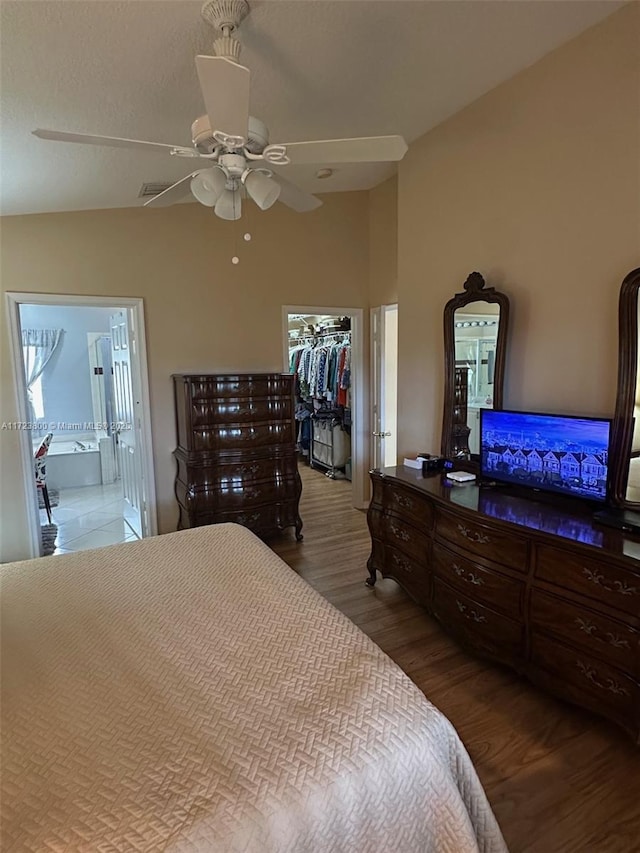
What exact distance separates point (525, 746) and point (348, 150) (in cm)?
254

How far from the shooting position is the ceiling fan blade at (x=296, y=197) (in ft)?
6.76

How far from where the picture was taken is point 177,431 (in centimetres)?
411

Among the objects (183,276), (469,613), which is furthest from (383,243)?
(469,613)

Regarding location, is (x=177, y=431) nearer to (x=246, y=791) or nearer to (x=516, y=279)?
(x=516, y=279)

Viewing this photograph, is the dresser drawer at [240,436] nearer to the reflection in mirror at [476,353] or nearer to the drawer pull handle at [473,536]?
the reflection in mirror at [476,353]

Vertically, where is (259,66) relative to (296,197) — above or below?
above

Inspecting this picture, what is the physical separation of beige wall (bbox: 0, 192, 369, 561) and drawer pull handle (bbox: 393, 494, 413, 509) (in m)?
2.05

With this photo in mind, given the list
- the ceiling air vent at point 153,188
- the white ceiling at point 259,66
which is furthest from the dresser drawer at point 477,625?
the ceiling air vent at point 153,188

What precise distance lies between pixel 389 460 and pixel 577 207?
3104 mm

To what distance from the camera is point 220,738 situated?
1053mm

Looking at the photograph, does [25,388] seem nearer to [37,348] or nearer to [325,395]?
[37,348]

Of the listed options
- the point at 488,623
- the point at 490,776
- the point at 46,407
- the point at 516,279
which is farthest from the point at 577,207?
the point at 46,407

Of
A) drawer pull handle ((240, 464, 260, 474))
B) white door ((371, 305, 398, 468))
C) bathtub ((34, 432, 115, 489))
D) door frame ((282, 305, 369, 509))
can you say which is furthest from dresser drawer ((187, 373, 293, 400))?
bathtub ((34, 432, 115, 489))

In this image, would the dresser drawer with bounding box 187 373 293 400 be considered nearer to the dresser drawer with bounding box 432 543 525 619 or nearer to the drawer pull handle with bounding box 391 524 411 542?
the drawer pull handle with bounding box 391 524 411 542
